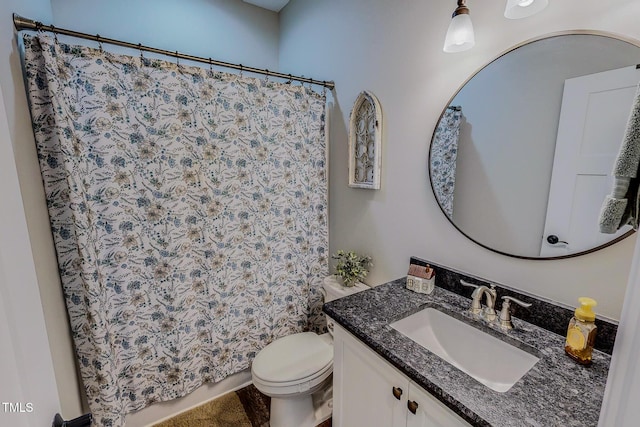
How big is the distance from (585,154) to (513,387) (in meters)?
0.76

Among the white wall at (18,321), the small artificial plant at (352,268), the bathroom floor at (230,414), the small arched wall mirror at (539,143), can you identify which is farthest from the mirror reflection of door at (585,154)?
the bathroom floor at (230,414)

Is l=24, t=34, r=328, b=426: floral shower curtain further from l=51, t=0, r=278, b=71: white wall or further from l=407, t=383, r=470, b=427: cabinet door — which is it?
l=407, t=383, r=470, b=427: cabinet door

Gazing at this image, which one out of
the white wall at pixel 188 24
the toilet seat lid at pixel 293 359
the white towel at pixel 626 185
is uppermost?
the white wall at pixel 188 24

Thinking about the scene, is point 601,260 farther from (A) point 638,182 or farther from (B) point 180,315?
(B) point 180,315

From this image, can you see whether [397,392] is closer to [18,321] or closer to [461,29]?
[18,321]

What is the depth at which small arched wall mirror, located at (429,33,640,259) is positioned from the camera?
0.87m

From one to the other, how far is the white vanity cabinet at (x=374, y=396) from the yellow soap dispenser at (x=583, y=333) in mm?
444

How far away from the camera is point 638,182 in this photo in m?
0.51

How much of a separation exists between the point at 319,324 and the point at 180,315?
0.97 m

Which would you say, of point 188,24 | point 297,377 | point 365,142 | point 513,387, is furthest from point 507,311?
point 188,24

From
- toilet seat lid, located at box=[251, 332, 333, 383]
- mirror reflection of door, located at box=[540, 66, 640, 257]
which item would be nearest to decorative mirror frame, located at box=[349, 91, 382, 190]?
mirror reflection of door, located at box=[540, 66, 640, 257]

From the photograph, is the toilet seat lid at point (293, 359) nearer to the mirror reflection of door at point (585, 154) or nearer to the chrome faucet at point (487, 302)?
the chrome faucet at point (487, 302)

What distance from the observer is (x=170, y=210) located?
4.87 feet

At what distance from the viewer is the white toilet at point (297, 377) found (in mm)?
1390
